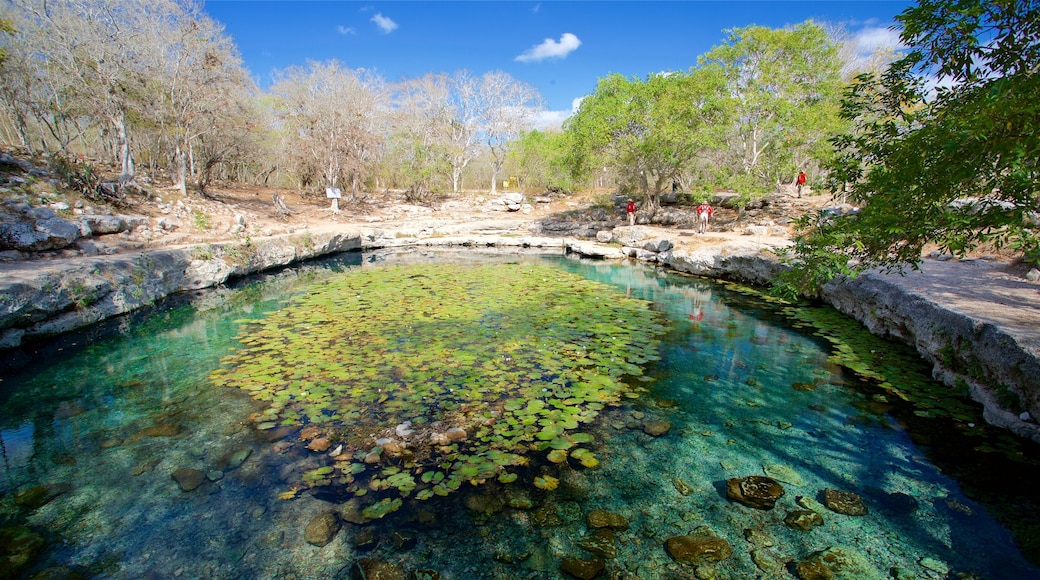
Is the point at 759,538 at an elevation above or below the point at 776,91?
below

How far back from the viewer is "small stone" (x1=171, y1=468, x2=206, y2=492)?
335 cm

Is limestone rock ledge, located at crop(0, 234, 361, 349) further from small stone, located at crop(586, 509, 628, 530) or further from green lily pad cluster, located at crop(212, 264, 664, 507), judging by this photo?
small stone, located at crop(586, 509, 628, 530)

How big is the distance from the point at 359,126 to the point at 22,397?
22.1m

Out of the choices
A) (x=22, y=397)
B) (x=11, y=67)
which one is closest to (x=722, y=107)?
(x=22, y=397)

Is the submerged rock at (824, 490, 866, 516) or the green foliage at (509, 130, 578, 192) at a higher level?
the green foliage at (509, 130, 578, 192)

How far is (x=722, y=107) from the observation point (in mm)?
17000

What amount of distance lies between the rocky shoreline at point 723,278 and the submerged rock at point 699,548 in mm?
3325

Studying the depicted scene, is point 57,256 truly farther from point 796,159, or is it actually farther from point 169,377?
point 796,159

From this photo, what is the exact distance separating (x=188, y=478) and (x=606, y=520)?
3.29 meters

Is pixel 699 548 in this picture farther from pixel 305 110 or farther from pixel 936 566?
pixel 305 110

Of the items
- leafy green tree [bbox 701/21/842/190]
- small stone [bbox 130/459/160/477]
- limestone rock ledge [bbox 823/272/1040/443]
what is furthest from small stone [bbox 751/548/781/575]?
leafy green tree [bbox 701/21/842/190]

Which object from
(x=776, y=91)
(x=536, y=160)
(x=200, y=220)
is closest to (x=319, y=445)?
(x=200, y=220)

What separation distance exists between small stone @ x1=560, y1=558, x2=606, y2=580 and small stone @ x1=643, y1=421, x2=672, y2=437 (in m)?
1.69

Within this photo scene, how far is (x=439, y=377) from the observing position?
521cm
